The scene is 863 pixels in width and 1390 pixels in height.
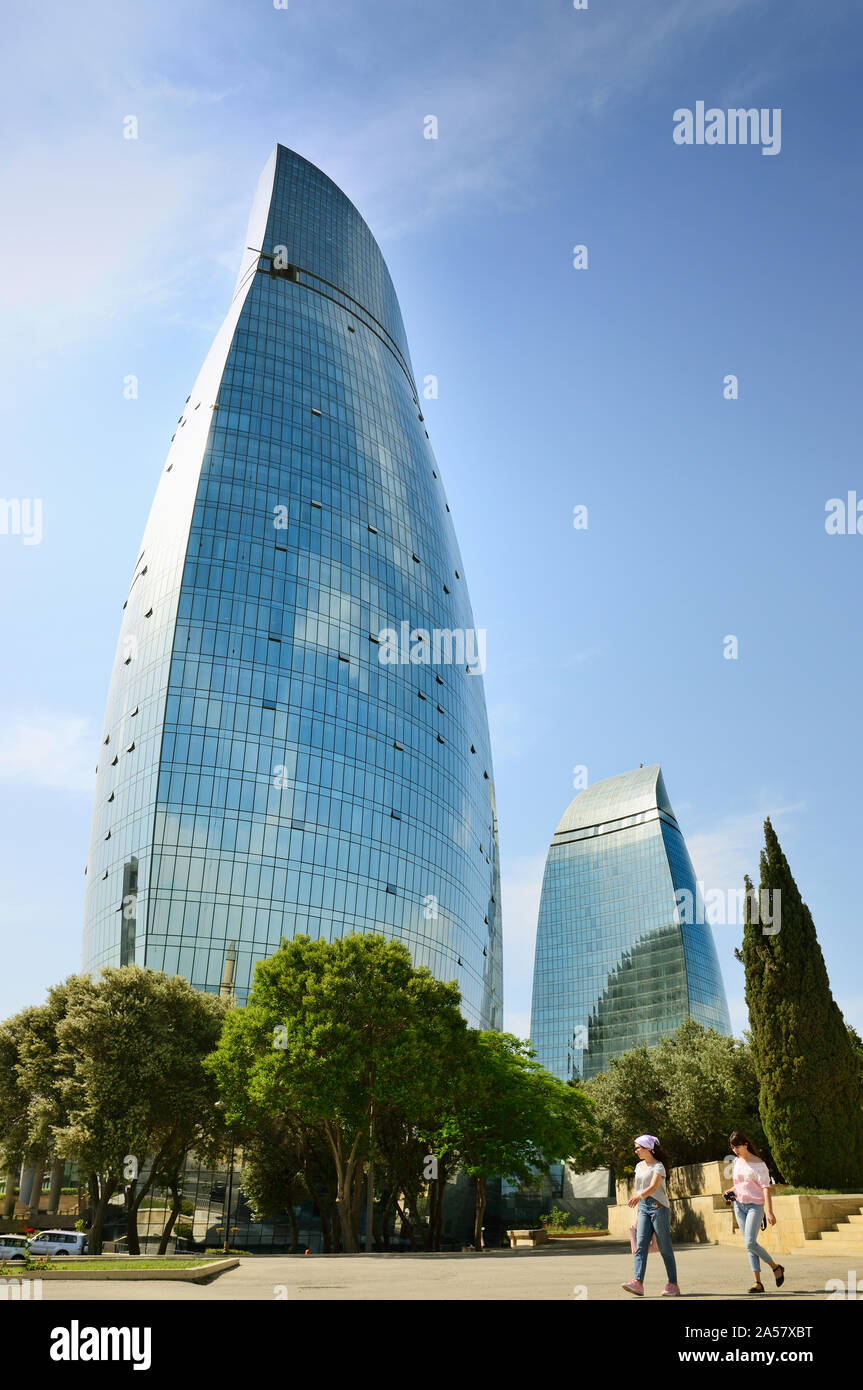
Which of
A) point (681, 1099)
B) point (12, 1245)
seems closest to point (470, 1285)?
point (681, 1099)

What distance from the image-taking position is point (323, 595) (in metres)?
82.0

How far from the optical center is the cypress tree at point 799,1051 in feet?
91.3

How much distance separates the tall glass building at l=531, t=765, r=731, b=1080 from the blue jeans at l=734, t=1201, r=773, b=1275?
15181 cm

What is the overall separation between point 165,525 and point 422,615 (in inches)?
1067

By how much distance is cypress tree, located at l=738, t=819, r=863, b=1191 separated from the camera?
27.8 meters

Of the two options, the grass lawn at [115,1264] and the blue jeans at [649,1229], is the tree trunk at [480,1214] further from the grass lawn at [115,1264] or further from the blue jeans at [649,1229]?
the blue jeans at [649,1229]

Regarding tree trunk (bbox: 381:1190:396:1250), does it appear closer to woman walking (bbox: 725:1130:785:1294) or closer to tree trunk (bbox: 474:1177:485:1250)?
tree trunk (bbox: 474:1177:485:1250)

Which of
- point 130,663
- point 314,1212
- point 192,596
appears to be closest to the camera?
point 314,1212

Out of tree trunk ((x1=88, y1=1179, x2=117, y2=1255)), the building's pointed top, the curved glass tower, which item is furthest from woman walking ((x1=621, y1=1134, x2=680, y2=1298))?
the building's pointed top

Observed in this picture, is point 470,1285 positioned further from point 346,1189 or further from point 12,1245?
point 12,1245

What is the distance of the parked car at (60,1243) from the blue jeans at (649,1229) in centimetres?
4147

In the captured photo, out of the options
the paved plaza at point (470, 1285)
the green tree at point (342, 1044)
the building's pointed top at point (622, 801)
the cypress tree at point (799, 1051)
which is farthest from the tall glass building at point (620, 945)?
the paved plaza at point (470, 1285)
